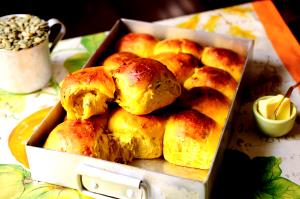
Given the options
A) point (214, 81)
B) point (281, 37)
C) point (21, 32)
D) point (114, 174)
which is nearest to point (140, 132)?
point (114, 174)

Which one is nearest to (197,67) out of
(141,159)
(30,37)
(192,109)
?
(192,109)

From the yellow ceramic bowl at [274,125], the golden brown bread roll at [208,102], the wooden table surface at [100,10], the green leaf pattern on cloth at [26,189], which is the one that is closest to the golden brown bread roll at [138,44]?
the golden brown bread roll at [208,102]

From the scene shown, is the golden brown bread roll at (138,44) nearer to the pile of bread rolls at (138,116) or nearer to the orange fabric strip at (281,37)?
the pile of bread rolls at (138,116)

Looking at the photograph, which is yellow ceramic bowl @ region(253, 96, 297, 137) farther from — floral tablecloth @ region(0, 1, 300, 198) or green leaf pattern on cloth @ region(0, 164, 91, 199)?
green leaf pattern on cloth @ region(0, 164, 91, 199)

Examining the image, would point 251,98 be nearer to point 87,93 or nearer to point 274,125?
point 274,125

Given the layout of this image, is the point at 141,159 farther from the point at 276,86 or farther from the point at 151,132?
the point at 276,86

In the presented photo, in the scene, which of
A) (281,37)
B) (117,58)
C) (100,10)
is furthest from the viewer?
(100,10)
